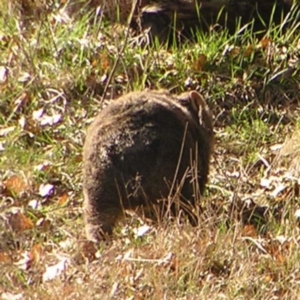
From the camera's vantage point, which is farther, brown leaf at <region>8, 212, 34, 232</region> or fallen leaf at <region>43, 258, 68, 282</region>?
brown leaf at <region>8, 212, 34, 232</region>

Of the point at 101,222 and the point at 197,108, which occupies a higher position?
the point at 197,108

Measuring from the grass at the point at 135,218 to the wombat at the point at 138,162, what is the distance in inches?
7.4

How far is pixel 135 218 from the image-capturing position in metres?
7.80

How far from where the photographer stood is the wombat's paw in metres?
7.52

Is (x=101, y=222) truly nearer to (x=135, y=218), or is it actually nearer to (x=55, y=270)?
(x=135, y=218)

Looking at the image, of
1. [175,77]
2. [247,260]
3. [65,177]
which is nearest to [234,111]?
[175,77]

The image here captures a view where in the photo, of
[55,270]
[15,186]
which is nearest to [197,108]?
[15,186]

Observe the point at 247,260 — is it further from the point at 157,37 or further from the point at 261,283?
the point at 157,37

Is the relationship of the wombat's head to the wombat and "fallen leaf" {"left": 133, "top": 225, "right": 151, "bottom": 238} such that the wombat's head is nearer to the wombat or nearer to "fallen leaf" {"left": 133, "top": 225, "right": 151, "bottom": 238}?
the wombat

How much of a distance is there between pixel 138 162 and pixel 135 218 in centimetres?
60

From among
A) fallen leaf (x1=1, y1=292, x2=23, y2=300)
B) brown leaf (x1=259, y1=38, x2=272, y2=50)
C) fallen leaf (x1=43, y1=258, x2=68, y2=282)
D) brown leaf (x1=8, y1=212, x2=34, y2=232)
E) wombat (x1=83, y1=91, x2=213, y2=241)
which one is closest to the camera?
fallen leaf (x1=1, y1=292, x2=23, y2=300)

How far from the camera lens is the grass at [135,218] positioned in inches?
275

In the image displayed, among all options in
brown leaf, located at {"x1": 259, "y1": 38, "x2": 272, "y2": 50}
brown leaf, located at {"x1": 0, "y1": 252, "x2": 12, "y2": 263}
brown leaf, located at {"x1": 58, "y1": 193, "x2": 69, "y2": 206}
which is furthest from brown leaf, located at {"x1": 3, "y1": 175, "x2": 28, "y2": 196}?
brown leaf, located at {"x1": 259, "y1": 38, "x2": 272, "y2": 50}

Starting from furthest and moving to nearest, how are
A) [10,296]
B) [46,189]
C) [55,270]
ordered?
[46,189], [55,270], [10,296]
